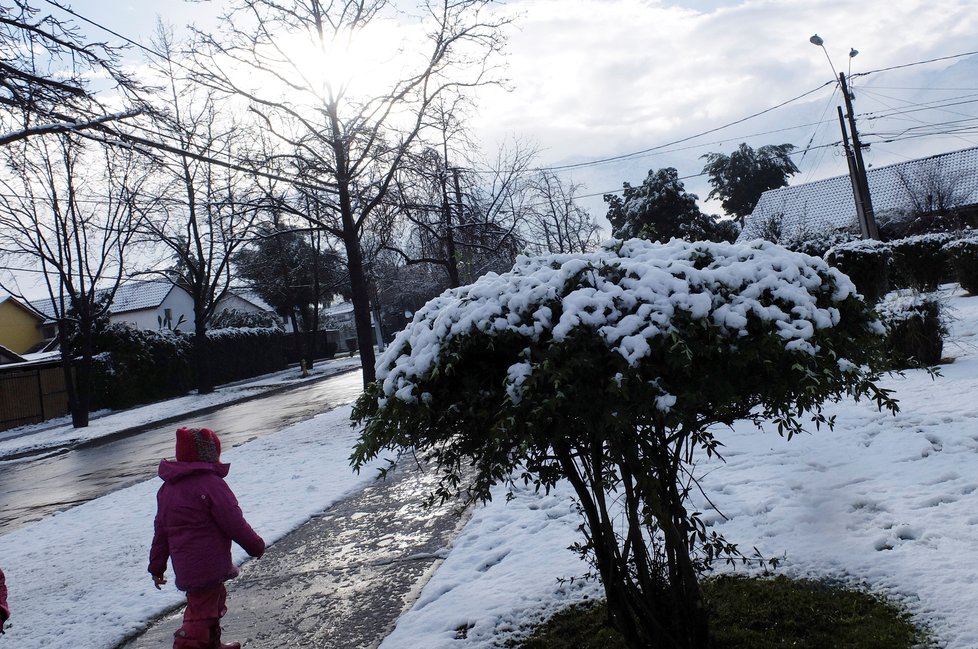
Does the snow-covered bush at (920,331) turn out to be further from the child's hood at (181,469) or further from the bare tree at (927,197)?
the bare tree at (927,197)

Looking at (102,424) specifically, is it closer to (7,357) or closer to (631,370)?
(7,357)

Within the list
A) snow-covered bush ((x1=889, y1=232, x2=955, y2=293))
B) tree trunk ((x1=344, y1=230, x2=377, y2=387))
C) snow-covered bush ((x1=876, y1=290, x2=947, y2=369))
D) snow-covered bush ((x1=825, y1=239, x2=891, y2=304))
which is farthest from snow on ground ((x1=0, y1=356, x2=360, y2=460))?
snow-covered bush ((x1=889, y1=232, x2=955, y2=293))

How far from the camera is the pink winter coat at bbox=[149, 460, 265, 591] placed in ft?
12.6

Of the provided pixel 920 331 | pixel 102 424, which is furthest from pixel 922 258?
pixel 102 424

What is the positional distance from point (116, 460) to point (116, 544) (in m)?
7.25

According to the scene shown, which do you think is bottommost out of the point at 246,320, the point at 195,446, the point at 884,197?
the point at 195,446

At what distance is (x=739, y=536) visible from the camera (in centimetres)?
457

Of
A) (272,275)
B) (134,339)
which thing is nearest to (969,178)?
(272,275)

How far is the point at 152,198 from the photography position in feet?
71.1

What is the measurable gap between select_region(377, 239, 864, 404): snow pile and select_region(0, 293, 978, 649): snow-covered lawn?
4.84 feet

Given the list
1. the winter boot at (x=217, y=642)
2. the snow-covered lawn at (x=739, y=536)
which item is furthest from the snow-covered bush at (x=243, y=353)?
the winter boot at (x=217, y=642)

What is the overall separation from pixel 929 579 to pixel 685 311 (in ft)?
6.74

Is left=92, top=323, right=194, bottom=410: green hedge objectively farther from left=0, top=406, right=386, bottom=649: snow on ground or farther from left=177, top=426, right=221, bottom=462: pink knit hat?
left=177, top=426, right=221, bottom=462: pink knit hat

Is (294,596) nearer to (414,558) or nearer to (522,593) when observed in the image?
(414,558)
